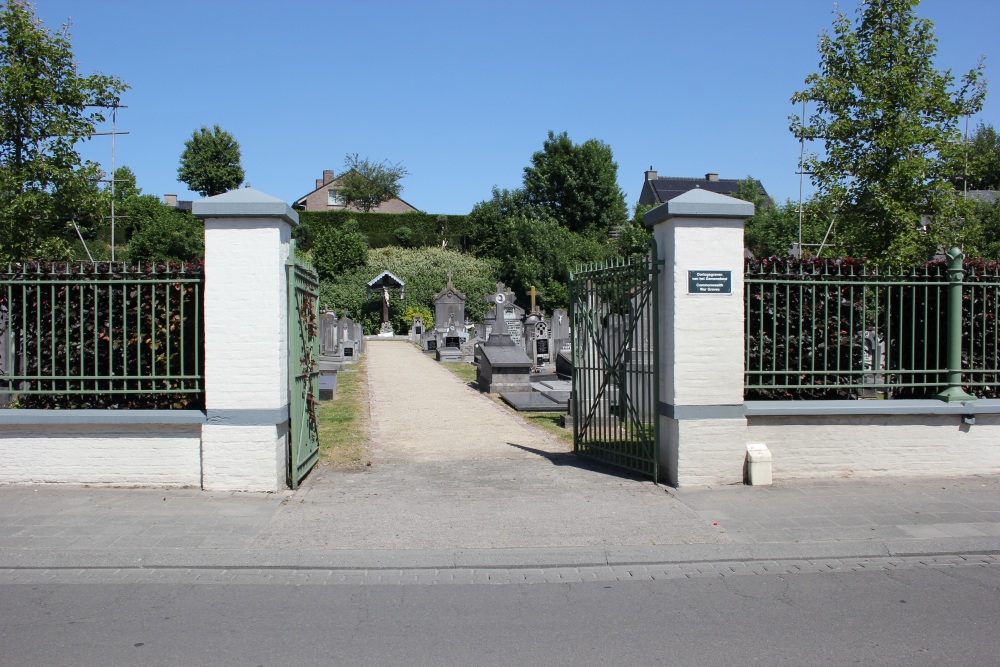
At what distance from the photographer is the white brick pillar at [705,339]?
304 inches

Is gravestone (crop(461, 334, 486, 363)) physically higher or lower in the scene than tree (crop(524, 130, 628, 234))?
lower

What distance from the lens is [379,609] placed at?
490 centimetres

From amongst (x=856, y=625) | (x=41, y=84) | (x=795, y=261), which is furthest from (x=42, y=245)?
(x=856, y=625)

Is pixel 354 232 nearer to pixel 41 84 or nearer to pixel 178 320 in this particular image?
pixel 41 84

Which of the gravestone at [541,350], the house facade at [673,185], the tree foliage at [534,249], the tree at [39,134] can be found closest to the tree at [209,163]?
the tree foliage at [534,249]

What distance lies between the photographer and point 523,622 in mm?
4691

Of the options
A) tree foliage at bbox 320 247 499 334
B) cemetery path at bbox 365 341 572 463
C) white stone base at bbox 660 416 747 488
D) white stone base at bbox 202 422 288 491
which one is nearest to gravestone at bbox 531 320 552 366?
cemetery path at bbox 365 341 572 463

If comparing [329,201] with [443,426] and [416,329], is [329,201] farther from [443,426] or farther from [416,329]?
[443,426]

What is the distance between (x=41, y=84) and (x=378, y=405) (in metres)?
7.63

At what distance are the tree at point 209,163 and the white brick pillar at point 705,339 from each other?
5812cm

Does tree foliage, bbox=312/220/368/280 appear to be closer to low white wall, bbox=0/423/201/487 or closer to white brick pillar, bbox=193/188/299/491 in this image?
low white wall, bbox=0/423/201/487

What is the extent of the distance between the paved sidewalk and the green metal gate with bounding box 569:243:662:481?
44 centimetres

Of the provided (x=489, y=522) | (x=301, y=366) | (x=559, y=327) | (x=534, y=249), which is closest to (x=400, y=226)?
(x=534, y=249)

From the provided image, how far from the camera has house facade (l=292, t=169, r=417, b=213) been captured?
7275cm
